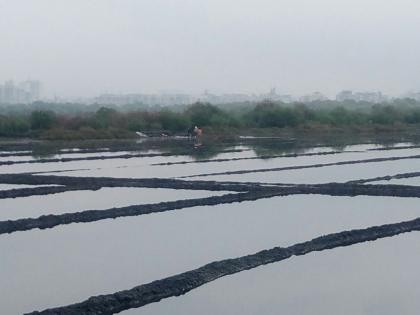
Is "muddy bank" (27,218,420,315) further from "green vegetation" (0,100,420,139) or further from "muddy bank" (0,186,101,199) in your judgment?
"green vegetation" (0,100,420,139)

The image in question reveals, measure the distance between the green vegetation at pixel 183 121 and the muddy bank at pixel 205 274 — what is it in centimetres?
1421

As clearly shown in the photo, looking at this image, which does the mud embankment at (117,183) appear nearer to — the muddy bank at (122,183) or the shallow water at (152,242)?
the muddy bank at (122,183)

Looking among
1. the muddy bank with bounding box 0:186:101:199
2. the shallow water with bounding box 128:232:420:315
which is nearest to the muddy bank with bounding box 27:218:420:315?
the shallow water with bounding box 128:232:420:315

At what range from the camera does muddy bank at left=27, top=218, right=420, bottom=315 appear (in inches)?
193

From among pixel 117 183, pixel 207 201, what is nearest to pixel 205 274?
pixel 207 201

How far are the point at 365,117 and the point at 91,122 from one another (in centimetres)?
1363

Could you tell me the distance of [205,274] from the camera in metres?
5.83

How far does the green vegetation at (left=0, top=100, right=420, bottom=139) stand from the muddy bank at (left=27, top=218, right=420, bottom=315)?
46.6 ft

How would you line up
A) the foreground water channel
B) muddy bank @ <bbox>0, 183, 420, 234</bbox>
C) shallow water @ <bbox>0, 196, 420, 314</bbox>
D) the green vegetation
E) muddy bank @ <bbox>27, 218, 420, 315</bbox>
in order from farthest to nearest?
1. the green vegetation
2. muddy bank @ <bbox>0, 183, 420, 234</bbox>
3. shallow water @ <bbox>0, 196, 420, 314</bbox>
4. the foreground water channel
5. muddy bank @ <bbox>27, 218, 420, 315</bbox>

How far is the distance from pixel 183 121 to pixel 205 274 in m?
20.0

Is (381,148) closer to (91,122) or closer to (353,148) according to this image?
(353,148)

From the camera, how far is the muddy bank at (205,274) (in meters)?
4.91

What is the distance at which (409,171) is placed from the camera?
45.1ft

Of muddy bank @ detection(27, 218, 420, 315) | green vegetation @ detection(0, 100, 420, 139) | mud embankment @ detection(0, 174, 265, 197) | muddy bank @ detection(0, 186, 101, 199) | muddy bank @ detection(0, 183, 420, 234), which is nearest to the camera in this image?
muddy bank @ detection(27, 218, 420, 315)
